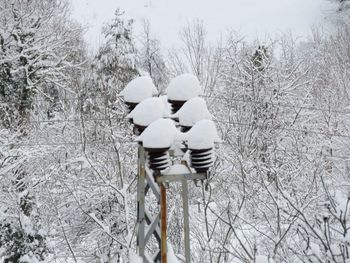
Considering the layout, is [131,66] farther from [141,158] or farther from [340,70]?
[141,158]

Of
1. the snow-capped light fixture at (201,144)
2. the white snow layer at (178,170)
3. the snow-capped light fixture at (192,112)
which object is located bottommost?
the white snow layer at (178,170)

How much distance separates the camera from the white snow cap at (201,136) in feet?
12.4

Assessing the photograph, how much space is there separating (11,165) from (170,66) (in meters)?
12.8

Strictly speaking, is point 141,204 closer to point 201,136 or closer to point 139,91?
point 201,136

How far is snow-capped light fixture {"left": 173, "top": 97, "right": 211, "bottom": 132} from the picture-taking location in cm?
397

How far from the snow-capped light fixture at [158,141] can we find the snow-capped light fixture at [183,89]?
0.39 meters

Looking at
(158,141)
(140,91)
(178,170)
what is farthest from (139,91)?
(178,170)

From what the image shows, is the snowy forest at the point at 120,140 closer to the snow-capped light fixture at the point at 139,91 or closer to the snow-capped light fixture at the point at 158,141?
the snow-capped light fixture at the point at 139,91

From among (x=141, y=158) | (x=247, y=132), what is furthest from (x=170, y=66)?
(x=141, y=158)

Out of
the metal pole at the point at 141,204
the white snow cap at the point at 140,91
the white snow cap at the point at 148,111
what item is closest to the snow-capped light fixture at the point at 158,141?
the white snow cap at the point at 148,111

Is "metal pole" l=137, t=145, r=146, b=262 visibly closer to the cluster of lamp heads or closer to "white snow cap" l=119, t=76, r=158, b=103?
the cluster of lamp heads

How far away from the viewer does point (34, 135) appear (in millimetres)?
16172

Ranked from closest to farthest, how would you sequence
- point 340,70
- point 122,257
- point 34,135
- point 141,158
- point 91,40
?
point 141,158, point 122,257, point 34,135, point 340,70, point 91,40

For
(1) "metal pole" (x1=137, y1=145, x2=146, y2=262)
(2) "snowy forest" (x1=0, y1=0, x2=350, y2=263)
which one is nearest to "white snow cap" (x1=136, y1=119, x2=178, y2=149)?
(1) "metal pole" (x1=137, y1=145, x2=146, y2=262)
